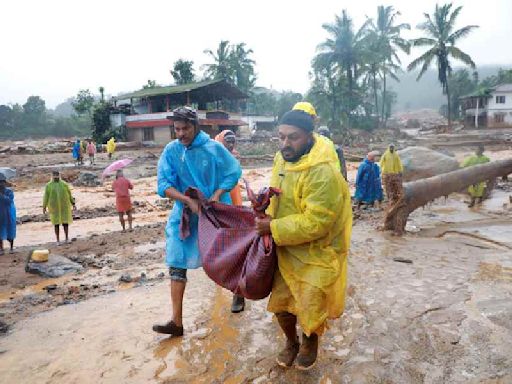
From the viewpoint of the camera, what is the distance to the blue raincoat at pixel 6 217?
7.34 metres

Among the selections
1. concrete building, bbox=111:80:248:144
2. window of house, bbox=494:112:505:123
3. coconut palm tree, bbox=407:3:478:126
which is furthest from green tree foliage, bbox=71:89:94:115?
window of house, bbox=494:112:505:123

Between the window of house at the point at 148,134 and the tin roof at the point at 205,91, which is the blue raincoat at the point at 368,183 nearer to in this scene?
the tin roof at the point at 205,91

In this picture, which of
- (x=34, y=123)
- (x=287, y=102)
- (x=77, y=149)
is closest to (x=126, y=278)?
(x=77, y=149)

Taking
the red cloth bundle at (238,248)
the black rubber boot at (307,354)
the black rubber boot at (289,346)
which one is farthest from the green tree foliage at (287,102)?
the black rubber boot at (307,354)

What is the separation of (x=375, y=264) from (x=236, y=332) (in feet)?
7.39

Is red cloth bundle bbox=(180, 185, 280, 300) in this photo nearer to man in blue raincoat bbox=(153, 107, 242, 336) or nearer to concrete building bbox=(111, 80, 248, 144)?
man in blue raincoat bbox=(153, 107, 242, 336)

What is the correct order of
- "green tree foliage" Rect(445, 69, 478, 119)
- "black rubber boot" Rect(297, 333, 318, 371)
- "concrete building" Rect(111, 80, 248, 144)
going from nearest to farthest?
"black rubber boot" Rect(297, 333, 318, 371) < "concrete building" Rect(111, 80, 248, 144) < "green tree foliage" Rect(445, 69, 478, 119)

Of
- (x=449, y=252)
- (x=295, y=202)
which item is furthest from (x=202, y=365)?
(x=449, y=252)

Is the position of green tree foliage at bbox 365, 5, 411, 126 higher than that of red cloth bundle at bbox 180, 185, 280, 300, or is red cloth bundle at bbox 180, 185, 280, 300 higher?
green tree foliage at bbox 365, 5, 411, 126

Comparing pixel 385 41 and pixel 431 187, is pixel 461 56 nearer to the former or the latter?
pixel 385 41

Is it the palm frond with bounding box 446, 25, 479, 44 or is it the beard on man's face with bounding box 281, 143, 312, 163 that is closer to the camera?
the beard on man's face with bounding box 281, 143, 312, 163

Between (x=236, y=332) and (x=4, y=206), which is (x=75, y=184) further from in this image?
(x=236, y=332)

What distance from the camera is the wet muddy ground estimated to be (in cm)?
266

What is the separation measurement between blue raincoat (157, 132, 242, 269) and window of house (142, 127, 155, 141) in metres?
30.1
